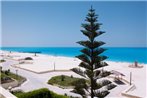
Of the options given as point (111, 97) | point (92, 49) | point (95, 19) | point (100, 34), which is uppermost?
point (95, 19)

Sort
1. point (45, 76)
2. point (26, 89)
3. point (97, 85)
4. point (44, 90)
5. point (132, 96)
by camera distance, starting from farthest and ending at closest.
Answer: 1. point (45, 76)
2. point (26, 89)
3. point (132, 96)
4. point (44, 90)
5. point (97, 85)

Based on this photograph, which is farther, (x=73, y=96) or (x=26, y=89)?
(x=26, y=89)

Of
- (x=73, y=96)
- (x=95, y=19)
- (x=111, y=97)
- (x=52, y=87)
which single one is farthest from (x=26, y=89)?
(x=95, y=19)

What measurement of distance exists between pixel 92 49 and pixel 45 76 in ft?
39.6

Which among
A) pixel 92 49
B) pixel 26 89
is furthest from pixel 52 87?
pixel 92 49

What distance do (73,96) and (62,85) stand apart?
312 centimetres

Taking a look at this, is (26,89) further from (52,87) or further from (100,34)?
(100,34)

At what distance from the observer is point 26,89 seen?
1695 cm

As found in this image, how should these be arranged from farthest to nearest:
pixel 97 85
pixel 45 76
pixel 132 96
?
pixel 45 76, pixel 132 96, pixel 97 85

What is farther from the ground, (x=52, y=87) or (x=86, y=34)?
(x=86, y=34)

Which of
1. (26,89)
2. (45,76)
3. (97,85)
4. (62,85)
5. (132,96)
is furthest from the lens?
(45,76)

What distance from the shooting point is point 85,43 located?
451 inches

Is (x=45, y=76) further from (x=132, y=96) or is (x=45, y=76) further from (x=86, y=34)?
(x=86, y=34)

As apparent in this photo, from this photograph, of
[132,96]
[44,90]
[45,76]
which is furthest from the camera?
[45,76]
